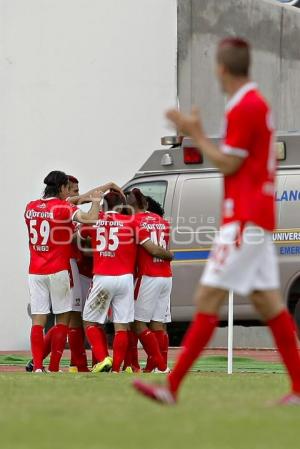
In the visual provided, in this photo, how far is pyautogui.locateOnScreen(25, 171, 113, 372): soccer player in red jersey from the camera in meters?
13.5

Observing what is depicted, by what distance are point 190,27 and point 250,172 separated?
15.7 metres

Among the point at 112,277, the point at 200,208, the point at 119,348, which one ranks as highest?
the point at 112,277

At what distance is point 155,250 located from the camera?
1401 cm

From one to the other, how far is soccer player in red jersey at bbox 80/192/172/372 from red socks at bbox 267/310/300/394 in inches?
220

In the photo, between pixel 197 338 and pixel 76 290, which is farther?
pixel 76 290

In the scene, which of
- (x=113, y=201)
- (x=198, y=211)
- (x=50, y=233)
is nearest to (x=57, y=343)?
(x=50, y=233)

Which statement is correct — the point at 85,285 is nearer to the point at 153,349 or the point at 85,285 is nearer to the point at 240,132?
the point at 153,349

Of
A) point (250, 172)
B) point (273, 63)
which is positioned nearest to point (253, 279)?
point (250, 172)

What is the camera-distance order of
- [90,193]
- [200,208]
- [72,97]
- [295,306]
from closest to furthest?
[90,193] < [295,306] < [200,208] < [72,97]

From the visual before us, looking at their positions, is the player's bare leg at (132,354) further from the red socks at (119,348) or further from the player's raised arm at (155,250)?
the player's raised arm at (155,250)

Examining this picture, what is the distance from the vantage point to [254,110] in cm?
756

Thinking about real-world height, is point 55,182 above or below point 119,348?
above

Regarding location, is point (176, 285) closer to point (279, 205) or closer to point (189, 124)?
point (279, 205)

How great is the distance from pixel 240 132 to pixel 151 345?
6.86 m
